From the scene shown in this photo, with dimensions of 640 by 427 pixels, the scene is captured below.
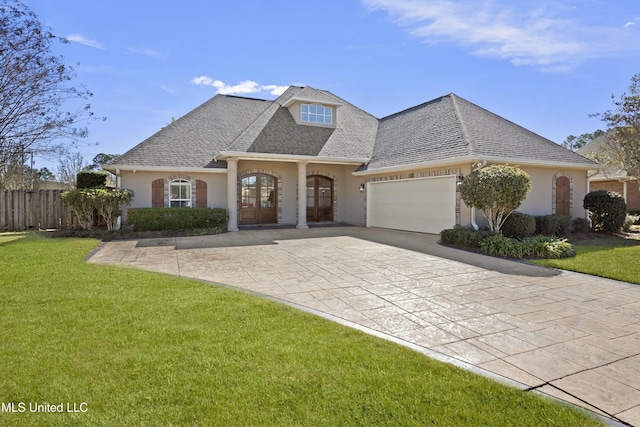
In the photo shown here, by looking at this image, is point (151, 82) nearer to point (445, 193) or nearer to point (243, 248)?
point (243, 248)

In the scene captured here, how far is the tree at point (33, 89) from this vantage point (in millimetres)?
11406

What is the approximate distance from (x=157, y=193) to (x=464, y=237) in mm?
11539

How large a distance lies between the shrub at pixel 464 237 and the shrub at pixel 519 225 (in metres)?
1.45

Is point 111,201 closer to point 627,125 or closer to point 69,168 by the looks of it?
point 627,125

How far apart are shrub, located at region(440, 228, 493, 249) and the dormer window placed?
9474 mm

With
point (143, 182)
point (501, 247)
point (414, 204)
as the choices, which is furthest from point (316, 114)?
point (501, 247)

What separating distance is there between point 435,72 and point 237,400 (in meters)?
14.3

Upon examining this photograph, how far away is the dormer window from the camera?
57.1 feet

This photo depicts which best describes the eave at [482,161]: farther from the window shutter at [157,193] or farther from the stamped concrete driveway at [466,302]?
the window shutter at [157,193]

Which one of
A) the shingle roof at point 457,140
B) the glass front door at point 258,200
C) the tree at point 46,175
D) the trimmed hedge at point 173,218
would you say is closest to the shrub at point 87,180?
the trimmed hedge at point 173,218

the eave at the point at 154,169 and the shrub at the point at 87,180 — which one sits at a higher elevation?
the eave at the point at 154,169

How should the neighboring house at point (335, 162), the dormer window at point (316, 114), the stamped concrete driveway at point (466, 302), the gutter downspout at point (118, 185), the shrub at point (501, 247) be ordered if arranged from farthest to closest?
the dormer window at point (316, 114) → the gutter downspout at point (118, 185) → the neighboring house at point (335, 162) → the shrub at point (501, 247) → the stamped concrete driveway at point (466, 302)

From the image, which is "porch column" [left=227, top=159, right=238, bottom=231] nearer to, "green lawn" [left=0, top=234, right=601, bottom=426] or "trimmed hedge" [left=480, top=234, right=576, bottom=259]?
"trimmed hedge" [left=480, top=234, right=576, bottom=259]

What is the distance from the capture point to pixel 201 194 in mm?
14828
